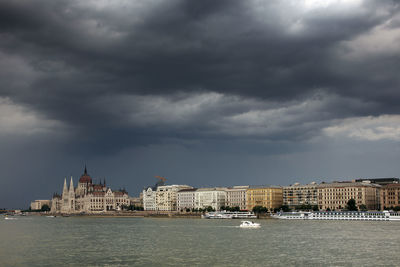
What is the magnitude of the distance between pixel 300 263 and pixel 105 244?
86.3 ft

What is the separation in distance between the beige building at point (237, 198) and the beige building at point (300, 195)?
619 inches

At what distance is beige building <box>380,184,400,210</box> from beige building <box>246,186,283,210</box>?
34204mm

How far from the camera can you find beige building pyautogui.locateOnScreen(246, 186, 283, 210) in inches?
7072

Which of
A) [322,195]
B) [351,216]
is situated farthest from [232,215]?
[351,216]

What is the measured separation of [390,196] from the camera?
169m

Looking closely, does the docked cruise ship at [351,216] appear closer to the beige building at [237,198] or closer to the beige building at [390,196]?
the beige building at [390,196]

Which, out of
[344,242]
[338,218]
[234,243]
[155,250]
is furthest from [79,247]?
[338,218]

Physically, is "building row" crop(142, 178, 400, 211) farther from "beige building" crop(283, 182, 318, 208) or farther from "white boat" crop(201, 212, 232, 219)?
"white boat" crop(201, 212, 232, 219)

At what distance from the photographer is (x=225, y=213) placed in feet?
533

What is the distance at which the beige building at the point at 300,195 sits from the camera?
177 m

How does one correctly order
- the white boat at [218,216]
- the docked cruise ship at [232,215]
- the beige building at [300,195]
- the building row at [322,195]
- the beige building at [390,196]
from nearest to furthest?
the docked cruise ship at [232,215] < the white boat at [218,216] < the building row at [322,195] < the beige building at [390,196] < the beige building at [300,195]

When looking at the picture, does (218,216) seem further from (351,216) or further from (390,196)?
(390,196)

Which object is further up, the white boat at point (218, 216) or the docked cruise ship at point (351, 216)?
the docked cruise ship at point (351, 216)

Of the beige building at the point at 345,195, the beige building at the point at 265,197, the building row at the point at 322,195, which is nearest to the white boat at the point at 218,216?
the beige building at the point at 265,197
